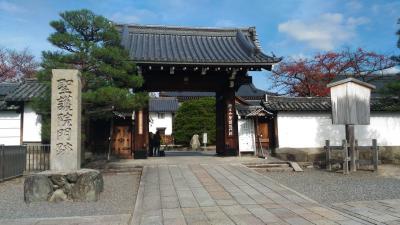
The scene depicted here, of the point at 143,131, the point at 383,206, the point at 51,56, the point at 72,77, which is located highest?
the point at 51,56

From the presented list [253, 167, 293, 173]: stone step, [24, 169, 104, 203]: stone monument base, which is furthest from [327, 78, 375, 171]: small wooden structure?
[24, 169, 104, 203]: stone monument base

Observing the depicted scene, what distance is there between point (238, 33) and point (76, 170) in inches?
554

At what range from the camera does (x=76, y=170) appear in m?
9.71

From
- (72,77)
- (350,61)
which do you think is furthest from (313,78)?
(72,77)

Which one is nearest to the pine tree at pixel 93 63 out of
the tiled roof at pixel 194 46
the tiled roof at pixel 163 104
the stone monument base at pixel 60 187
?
the tiled roof at pixel 194 46

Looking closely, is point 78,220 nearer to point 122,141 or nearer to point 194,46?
point 122,141

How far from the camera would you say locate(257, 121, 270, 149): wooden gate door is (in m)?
18.7

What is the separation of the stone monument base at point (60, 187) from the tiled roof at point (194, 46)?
7.26 meters

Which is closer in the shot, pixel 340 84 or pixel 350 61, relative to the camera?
pixel 340 84

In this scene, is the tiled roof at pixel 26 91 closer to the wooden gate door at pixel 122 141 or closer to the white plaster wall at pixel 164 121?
the wooden gate door at pixel 122 141

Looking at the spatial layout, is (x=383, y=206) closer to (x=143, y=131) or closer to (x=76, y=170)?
(x=76, y=170)

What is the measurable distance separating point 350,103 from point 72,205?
11.1 meters

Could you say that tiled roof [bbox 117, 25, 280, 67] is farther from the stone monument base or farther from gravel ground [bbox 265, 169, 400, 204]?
the stone monument base

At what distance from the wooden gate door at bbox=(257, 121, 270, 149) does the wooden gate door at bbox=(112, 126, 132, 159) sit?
658cm
